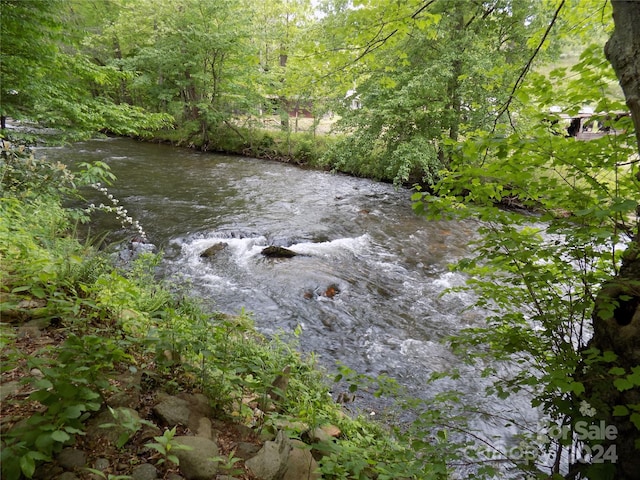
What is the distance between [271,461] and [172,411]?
2.29 feet

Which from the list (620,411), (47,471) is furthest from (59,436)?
(620,411)

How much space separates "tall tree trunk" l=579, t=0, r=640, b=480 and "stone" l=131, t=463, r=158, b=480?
2475 mm

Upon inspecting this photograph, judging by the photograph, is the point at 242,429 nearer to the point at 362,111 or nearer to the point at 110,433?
the point at 110,433

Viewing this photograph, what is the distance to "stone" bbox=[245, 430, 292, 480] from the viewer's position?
2.04 m

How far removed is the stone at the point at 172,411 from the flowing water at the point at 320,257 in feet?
7.06

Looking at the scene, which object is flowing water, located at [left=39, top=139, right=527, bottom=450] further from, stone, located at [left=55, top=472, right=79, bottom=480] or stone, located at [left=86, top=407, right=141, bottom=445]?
stone, located at [left=55, top=472, right=79, bottom=480]

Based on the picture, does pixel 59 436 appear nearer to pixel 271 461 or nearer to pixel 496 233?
pixel 271 461

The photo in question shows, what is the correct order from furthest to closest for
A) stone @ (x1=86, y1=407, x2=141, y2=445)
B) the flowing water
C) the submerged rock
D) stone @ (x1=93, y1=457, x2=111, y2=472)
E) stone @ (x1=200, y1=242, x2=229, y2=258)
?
the submerged rock, stone @ (x1=200, y1=242, x2=229, y2=258), the flowing water, stone @ (x1=86, y1=407, x2=141, y2=445), stone @ (x1=93, y1=457, x2=111, y2=472)

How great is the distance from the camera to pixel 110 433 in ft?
5.93

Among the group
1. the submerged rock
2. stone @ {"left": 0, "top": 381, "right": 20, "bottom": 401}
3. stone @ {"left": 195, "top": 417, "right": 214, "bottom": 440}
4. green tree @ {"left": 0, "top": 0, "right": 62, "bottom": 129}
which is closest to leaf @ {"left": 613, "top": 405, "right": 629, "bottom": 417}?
stone @ {"left": 195, "top": 417, "right": 214, "bottom": 440}

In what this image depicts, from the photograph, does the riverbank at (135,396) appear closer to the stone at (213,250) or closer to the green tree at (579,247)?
the green tree at (579,247)

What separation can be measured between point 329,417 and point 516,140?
9.30 ft

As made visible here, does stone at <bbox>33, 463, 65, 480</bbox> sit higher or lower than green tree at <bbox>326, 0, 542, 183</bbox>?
lower

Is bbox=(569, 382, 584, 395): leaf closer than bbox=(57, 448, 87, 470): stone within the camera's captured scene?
No
